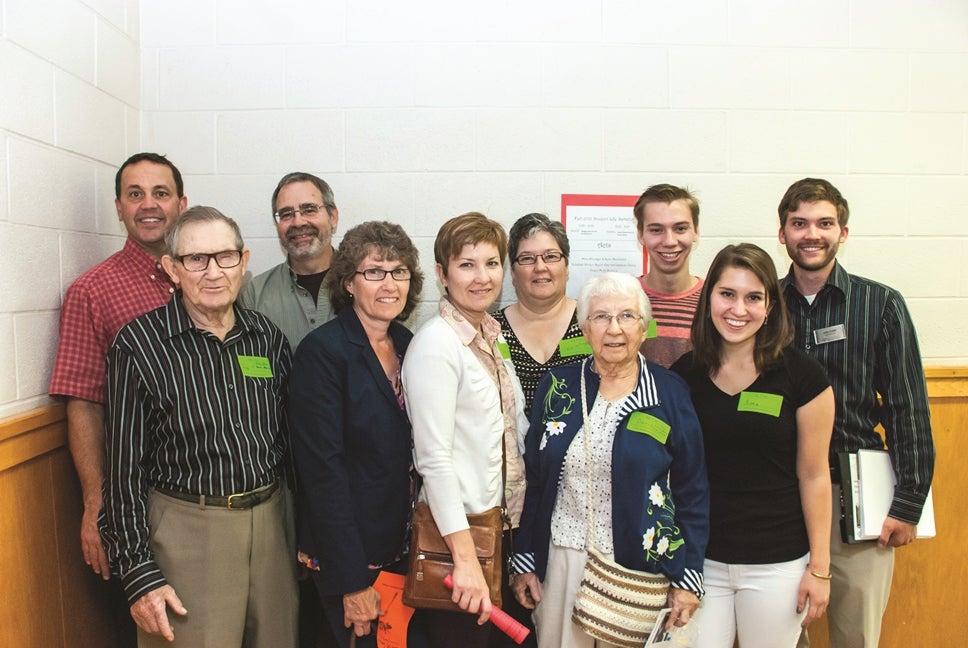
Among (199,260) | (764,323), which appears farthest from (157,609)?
(764,323)

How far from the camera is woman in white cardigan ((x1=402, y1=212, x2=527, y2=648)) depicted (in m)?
1.78

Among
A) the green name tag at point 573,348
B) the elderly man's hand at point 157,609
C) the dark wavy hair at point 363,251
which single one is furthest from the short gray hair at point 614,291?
the elderly man's hand at point 157,609

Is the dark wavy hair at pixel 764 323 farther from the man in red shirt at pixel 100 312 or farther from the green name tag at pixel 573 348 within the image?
the man in red shirt at pixel 100 312

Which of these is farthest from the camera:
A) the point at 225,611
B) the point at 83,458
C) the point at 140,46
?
the point at 140,46

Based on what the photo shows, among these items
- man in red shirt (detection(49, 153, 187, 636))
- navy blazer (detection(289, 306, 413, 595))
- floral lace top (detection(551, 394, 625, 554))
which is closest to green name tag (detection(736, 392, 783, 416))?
floral lace top (detection(551, 394, 625, 554))

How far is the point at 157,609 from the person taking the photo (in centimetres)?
175

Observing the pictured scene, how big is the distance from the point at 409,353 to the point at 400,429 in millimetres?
222

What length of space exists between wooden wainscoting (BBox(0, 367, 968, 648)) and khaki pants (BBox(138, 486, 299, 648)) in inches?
16.7

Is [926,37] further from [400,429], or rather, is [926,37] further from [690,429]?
[400,429]

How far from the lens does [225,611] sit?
1.83 meters

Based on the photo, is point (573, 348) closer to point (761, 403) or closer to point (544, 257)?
point (544, 257)

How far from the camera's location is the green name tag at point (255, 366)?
6.15 ft

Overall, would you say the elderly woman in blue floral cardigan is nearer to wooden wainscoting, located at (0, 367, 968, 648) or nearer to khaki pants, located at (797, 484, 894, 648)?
khaki pants, located at (797, 484, 894, 648)

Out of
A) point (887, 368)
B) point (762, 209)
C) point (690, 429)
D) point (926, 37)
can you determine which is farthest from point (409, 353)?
point (926, 37)
